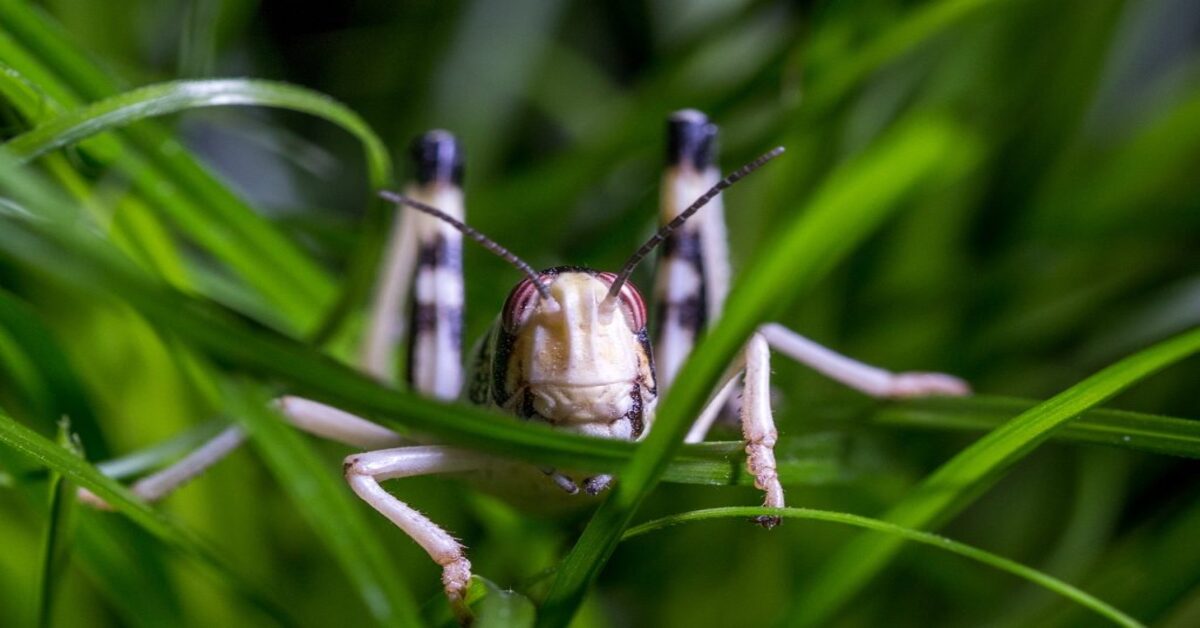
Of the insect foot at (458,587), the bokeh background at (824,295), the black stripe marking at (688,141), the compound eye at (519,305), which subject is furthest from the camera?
the black stripe marking at (688,141)

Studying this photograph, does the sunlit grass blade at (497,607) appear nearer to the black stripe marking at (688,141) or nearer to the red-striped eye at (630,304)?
the red-striped eye at (630,304)

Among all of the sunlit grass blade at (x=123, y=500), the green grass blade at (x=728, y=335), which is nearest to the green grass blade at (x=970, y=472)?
the green grass blade at (x=728, y=335)

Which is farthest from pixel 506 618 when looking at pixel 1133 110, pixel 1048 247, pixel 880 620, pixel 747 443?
pixel 1133 110

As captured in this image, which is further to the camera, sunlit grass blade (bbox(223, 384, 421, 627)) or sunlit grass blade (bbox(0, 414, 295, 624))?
sunlit grass blade (bbox(223, 384, 421, 627))

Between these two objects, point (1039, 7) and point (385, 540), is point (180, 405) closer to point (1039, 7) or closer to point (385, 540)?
point (385, 540)

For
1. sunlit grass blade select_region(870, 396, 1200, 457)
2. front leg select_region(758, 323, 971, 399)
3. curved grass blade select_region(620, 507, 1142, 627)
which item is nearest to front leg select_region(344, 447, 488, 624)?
curved grass blade select_region(620, 507, 1142, 627)

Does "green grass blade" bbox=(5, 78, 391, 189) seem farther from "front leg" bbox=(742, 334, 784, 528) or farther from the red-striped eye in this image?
"front leg" bbox=(742, 334, 784, 528)
